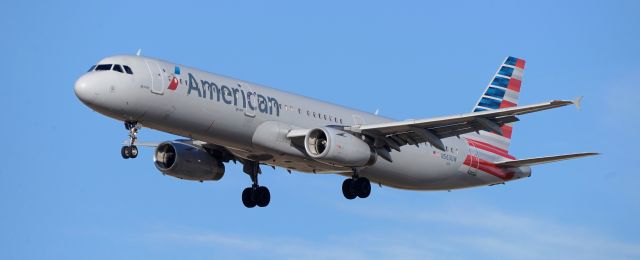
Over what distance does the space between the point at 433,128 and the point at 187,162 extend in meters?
10.6

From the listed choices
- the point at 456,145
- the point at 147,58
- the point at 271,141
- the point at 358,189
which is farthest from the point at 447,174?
the point at 147,58

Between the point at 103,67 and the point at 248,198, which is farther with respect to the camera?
the point at 248,198

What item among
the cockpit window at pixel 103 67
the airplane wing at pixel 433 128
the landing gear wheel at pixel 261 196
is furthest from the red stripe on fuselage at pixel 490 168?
the cockpit window at pixel 103 67

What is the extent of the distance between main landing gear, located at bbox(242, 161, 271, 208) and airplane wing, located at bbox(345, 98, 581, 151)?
19.6 ft

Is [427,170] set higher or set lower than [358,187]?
higher

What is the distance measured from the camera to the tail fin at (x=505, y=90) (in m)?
63.6

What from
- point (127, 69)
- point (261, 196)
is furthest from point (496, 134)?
point (127, 69)

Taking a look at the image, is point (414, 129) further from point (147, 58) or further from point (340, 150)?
point (147, 58)

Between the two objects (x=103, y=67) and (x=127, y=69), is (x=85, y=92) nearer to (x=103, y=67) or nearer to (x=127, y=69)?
(x=103, y=67)

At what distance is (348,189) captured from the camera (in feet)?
180

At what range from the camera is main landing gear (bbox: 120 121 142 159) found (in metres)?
48.5

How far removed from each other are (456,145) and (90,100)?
58.6 feet

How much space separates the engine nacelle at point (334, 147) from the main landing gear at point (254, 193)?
5.64 m

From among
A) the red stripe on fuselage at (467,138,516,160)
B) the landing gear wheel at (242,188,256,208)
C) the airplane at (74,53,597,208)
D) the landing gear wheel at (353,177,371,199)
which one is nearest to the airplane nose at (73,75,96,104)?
the airplane at (74,53,597,208)
